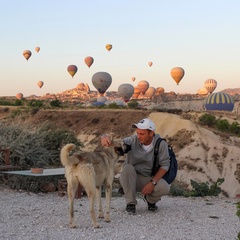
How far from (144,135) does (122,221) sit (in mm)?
1338

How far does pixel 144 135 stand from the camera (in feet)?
23.4

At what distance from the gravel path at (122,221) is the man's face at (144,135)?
1.20 meters

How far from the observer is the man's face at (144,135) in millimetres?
7094

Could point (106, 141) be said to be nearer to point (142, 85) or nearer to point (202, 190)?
point (202, 190)

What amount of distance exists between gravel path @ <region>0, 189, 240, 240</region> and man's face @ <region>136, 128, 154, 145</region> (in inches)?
47.4

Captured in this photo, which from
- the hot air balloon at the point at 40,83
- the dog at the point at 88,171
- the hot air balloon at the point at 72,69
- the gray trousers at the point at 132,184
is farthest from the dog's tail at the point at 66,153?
the hot air balloon at the point at 40,83

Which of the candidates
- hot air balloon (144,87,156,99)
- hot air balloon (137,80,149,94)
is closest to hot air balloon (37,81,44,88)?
hot air balloon (137,80,149,94)

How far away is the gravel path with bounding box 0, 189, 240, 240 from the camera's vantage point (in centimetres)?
605

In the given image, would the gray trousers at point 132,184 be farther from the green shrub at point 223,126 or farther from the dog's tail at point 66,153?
the green shrub at point 223,126

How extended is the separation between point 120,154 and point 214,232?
5.97 ft

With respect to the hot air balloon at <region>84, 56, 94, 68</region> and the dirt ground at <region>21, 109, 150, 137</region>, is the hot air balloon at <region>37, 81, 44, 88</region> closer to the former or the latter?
the hot air balloon at <region>84, 56, 94, 68</region>

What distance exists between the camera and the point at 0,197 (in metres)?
8.97

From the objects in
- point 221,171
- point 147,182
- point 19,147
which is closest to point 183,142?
point 221,171

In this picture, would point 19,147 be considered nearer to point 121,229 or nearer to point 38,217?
point 38,217
